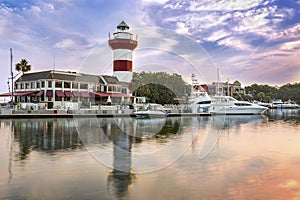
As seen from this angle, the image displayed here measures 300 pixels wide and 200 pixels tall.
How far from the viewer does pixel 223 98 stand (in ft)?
157

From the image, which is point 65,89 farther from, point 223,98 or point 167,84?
point 223,98

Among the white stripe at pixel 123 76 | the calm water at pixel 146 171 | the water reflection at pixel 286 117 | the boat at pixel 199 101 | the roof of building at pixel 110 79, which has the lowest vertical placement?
the calm water at pixel 146 171

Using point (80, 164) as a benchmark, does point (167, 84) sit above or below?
above

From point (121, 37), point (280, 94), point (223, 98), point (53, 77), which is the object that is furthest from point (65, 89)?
point (280, 94)

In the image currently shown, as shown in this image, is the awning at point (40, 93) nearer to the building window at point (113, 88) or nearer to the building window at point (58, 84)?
the building window at point (58, 84)

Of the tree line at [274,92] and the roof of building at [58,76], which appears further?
the tree line at [274,92]

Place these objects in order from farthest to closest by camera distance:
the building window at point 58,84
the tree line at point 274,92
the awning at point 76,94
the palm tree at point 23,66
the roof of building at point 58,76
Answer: the tree line at point 274,92, the palm tree at point 23,66, the awning at point 76,94, the roof of building at point 58,76, the building window at point 58,84

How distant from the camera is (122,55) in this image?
46938 mm

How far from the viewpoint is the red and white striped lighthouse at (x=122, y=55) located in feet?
156

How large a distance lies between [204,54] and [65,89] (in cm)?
3173

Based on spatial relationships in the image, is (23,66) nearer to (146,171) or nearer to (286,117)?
(286,117)

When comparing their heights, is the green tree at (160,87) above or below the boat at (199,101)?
above

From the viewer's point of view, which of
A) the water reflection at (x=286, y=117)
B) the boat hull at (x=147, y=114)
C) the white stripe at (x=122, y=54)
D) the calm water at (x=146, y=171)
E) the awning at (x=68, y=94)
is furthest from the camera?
the white stripe at (x=122, y=54)

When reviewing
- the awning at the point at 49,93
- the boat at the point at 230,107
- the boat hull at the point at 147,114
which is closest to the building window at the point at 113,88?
the awning at the point at 49,93
